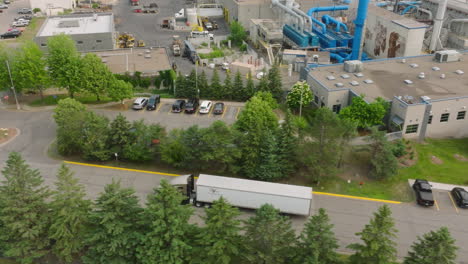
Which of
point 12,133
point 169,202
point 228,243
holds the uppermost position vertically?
point 169,202

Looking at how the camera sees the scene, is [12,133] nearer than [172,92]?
Yes

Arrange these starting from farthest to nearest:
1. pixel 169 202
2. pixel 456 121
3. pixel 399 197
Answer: pixel 456 121 → pixel 399 197 → pixel 169 202

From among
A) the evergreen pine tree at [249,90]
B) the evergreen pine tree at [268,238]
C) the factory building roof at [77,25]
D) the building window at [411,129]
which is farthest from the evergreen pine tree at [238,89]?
the evergreen pine tree at [268,238]

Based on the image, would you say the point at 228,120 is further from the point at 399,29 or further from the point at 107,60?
the point at 399,29

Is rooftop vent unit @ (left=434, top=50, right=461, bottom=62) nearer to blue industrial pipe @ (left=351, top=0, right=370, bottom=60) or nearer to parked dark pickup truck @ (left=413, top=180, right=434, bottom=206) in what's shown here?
blue industrial pipe @ (left=351, top=0, right=370, bottom=60)

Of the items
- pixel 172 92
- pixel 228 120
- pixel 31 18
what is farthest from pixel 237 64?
pixel 31 18

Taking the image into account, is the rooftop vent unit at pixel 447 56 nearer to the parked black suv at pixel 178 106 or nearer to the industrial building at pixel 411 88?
the industrial building at pixel 411 88

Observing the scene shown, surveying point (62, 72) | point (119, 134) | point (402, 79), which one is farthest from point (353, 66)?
point (62, 72)
